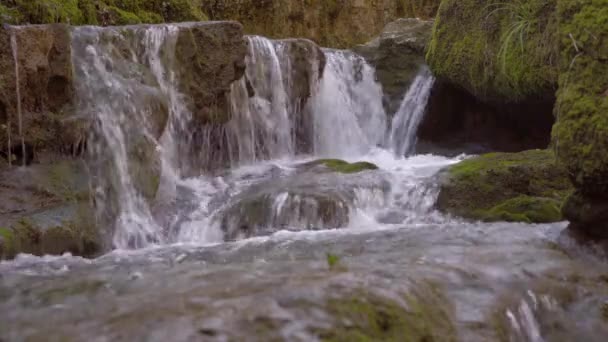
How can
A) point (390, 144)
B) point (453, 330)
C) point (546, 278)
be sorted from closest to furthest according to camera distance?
point (453, 330)
point (546, 278)
point (390, 144)

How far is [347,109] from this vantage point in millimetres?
12961

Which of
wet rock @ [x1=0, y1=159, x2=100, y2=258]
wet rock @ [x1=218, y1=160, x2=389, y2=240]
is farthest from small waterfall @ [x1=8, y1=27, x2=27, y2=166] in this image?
wet rock @ [x1=218, y1=160, x2=389, y2=240]

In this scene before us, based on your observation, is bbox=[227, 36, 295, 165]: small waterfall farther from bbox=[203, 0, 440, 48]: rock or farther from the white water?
bbox=[203, 0, 440, 48]: rock

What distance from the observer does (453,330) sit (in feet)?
8.82

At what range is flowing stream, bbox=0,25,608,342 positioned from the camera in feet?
8.33

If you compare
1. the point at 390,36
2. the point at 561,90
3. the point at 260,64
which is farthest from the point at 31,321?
the point at 390,36

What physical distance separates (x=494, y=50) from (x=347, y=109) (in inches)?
145

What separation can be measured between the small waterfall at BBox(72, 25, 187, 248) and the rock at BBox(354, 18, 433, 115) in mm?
5687

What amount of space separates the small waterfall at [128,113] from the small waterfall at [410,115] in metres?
5.15

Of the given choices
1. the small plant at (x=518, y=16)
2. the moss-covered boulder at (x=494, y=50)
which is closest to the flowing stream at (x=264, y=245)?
the moss-covered boulder at (x=494, y=50)

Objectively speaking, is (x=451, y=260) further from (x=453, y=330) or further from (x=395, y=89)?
(x=395, y=89)

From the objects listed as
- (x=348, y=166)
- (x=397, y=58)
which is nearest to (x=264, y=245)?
(x=348, y=166)

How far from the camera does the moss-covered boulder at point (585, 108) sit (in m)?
4.11

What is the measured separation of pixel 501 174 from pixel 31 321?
542cm
